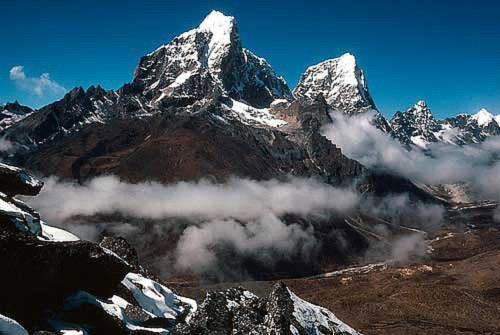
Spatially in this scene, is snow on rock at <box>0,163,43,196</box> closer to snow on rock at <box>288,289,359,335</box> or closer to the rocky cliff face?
the rocky cliff face

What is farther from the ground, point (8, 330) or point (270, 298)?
point (270, 298)

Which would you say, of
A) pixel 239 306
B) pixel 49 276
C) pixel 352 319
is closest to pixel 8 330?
pixel 49 276

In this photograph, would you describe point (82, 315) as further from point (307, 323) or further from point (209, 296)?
point (307, 323)

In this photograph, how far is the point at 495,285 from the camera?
616 ft

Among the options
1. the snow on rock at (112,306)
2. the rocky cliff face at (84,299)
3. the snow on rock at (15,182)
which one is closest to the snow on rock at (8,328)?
the rocky cliff face at (84,299)

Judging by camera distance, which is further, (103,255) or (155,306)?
(155,306)

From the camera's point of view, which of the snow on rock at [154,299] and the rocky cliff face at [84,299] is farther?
the snow on rock at [154,299]

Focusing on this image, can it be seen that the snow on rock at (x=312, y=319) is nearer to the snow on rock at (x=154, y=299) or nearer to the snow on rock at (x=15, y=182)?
the snow on rock at (x=154, y=299)

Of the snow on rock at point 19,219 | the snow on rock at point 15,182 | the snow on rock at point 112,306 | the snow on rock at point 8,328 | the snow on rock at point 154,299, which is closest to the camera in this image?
the snow on rock at point 8,328

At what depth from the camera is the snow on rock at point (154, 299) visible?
29.8 metres

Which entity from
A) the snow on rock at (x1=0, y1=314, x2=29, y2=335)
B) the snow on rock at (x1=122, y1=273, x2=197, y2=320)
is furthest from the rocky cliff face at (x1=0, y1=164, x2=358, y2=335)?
the snow on rock at (x1=122, y1=273, x2=197, y2=320)

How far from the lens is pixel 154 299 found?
33.2 metres

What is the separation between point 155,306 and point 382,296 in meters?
143

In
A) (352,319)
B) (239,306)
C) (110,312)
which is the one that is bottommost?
(110,312)
